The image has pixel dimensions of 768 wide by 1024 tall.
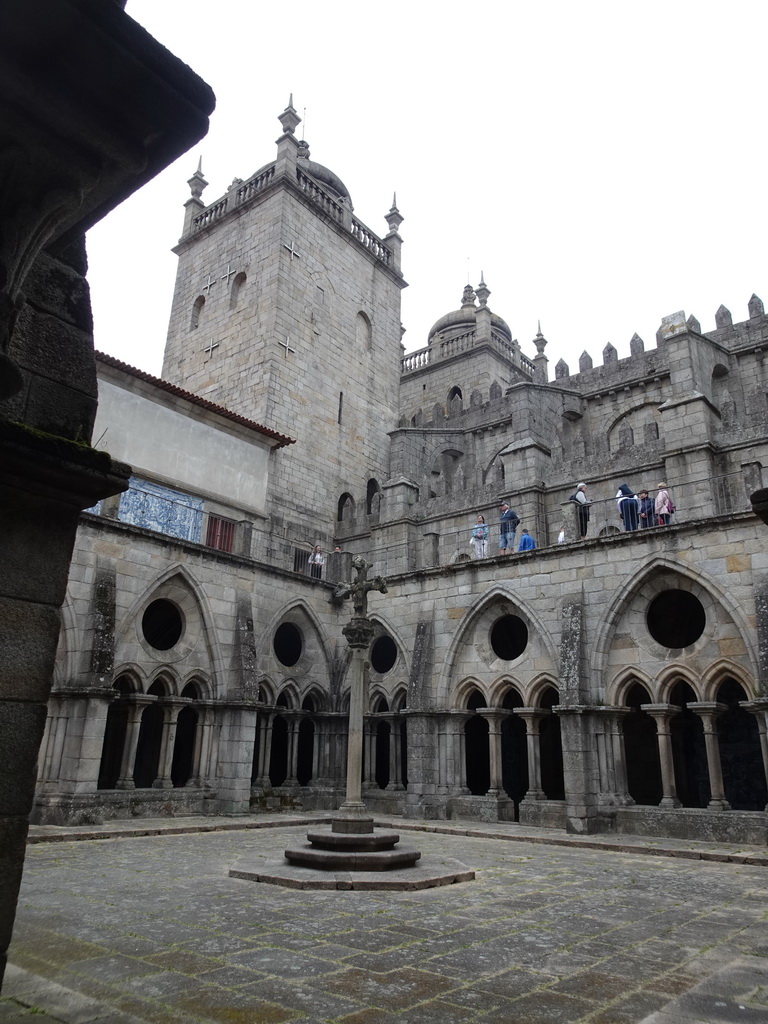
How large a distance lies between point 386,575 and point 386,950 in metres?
14.6

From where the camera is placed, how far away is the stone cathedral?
1354 centimetres

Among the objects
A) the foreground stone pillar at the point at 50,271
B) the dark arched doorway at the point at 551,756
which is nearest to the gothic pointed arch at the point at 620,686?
the dark arched doorway at the point at 551,756

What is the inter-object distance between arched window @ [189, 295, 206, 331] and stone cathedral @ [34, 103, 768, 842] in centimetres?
16

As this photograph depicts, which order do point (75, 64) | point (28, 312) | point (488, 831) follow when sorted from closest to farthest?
point (75, 64), point (28, 312), point (488, 831)

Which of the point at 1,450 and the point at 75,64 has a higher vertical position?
the point at 75,64

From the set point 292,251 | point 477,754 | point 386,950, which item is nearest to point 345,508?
point 292,251

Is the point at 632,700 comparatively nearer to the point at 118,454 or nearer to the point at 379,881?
the point at 379,881

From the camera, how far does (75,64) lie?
228cm

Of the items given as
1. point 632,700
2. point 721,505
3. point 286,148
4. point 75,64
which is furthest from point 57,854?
point 286,148

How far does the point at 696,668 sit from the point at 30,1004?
475 inches

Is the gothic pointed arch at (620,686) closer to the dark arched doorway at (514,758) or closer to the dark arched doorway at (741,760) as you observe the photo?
the dark arched doorway at (741,760)

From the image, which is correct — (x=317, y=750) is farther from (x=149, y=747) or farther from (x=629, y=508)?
(x=629, y=508)

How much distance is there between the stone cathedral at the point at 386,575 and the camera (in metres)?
13.5

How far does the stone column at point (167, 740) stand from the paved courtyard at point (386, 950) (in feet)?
21.7
